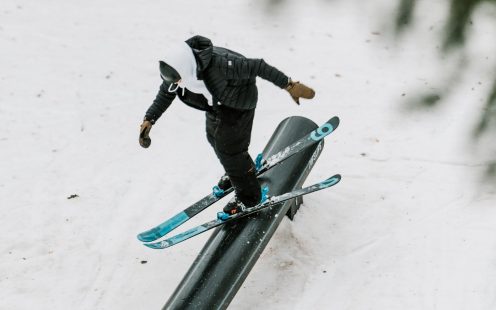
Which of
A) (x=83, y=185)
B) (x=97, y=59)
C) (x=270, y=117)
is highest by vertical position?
(x=97, y=59)

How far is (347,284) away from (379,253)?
1.53ft

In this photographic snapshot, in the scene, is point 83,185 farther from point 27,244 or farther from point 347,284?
point 347,284

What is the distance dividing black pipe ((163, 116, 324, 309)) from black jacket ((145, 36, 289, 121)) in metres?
1.01

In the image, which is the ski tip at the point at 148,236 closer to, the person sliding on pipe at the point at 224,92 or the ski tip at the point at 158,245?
the ski tip at the point at 158,245

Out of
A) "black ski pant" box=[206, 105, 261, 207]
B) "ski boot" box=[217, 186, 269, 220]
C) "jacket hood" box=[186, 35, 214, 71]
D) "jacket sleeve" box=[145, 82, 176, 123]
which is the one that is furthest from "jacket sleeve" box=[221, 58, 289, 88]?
"ski boot" box=[217, 186, 269, 220]

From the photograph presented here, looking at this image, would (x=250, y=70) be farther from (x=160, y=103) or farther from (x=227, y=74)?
(x=160, y=103)

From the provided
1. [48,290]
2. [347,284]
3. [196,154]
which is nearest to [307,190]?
[347,284]

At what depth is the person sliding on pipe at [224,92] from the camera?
445cm

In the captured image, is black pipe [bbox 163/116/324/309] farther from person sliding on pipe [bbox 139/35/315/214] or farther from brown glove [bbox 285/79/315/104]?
brown glove [bbox 285/79/315/104]

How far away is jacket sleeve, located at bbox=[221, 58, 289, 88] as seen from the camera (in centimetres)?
459

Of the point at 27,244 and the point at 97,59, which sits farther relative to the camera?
the point at 97,59

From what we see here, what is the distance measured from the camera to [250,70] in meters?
4.62

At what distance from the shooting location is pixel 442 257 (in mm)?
5473

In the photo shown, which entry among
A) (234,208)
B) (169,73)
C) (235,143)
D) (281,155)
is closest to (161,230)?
(234,208)
